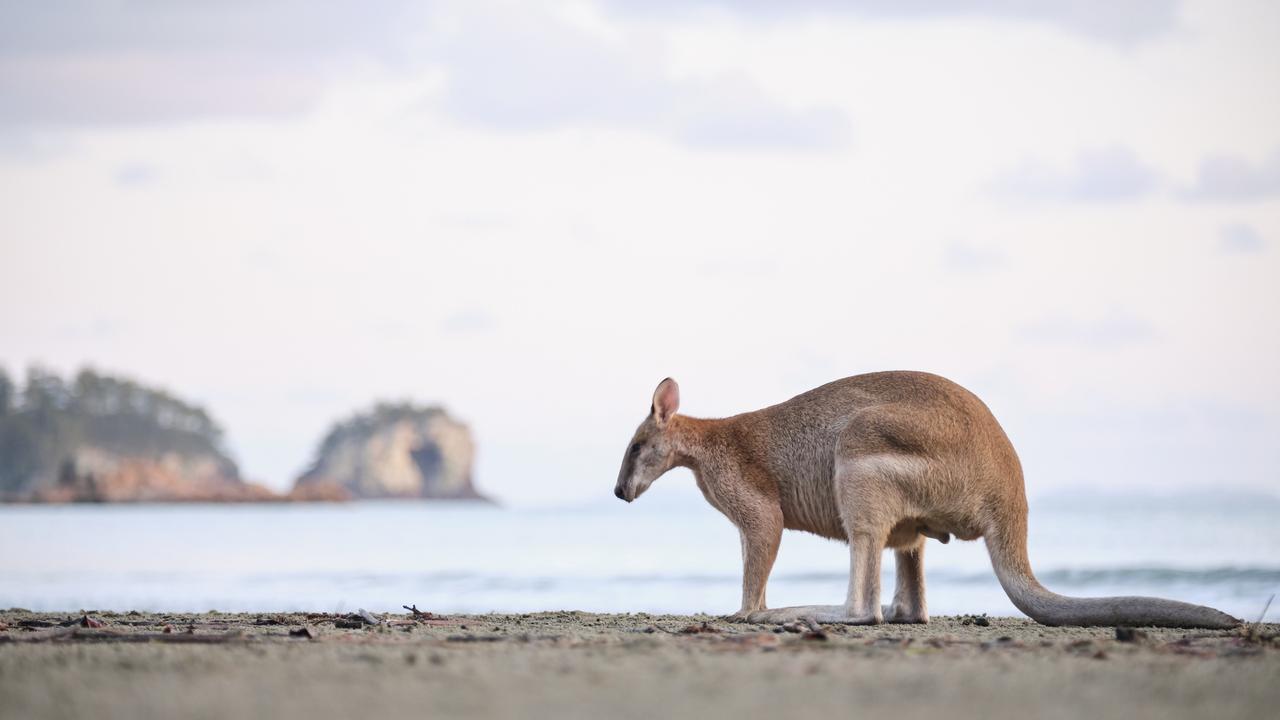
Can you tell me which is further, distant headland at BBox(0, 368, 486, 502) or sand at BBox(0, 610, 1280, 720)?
distant headland at BBox(0, 368, 486, 502)

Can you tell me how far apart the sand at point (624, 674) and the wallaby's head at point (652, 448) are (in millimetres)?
2008

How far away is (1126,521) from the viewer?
3872 cm

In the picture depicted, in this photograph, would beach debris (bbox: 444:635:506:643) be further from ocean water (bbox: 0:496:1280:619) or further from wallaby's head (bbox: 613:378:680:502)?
ocean water (bbox: 0:496:1280:619)

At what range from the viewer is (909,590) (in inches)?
293

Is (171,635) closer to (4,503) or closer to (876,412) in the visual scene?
(876,412)

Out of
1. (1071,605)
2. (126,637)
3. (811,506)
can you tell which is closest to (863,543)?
(811,506)

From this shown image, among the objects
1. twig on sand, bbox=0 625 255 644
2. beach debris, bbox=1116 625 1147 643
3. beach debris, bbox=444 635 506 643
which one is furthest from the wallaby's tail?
twig on sand, bbox=0 625 255 644

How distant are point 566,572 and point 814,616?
48.7 feet

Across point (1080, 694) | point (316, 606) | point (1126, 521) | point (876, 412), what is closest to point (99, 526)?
point (1126, 521)

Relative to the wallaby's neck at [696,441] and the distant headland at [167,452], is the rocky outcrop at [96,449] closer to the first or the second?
the distant headland at [167,452]

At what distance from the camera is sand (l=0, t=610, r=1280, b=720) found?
3.67 m

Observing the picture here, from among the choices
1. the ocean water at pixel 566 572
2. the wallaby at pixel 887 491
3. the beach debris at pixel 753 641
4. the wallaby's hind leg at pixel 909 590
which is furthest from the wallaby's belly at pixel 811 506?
the ocean water at pixel 566 572

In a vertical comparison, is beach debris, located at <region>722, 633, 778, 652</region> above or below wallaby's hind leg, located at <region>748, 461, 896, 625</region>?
below

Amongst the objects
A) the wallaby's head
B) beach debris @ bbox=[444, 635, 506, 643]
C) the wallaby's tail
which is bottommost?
beach debris @ bbox=[444, 635, 506, 643]
